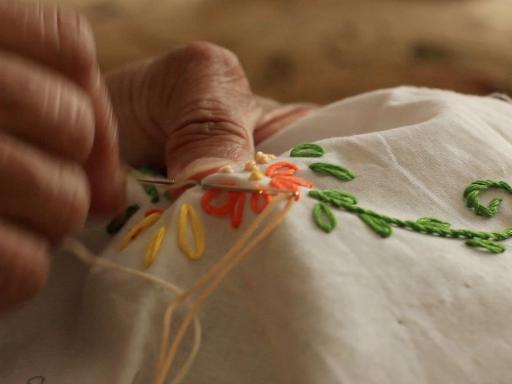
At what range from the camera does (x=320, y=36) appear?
1111mm

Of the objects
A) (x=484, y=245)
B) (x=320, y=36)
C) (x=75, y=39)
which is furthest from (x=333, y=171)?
(x=320, y=36)

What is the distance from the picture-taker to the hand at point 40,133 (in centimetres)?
40

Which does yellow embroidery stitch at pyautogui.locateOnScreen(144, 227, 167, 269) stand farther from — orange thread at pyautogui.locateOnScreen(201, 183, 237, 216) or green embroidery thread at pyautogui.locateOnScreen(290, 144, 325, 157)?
Result: green embroidery thread at pyautogui.locateOnScreen(290, 144, 325, 157)

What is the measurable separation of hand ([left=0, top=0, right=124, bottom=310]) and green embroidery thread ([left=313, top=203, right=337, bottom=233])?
178 millimetres

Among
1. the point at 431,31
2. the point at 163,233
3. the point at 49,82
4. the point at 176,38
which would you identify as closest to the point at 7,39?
the point at 49,82

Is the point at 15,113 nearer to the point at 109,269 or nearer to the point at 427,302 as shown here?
the point at 109,269

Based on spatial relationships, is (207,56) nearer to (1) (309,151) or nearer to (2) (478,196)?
(1) (309,151)

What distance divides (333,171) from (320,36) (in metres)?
0.62

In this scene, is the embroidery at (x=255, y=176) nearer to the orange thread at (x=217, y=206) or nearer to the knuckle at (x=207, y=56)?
the orange thread at (x=217, y=206)

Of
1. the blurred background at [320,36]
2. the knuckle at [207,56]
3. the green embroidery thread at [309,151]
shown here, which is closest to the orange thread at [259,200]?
the green embroidery thread at [309,151]

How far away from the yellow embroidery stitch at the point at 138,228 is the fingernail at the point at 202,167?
5 cm

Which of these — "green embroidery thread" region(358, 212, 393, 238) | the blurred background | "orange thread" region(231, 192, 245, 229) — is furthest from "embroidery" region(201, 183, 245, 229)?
the blurred background

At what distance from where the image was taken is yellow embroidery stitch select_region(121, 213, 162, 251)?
0.56 metres

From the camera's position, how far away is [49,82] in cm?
42
